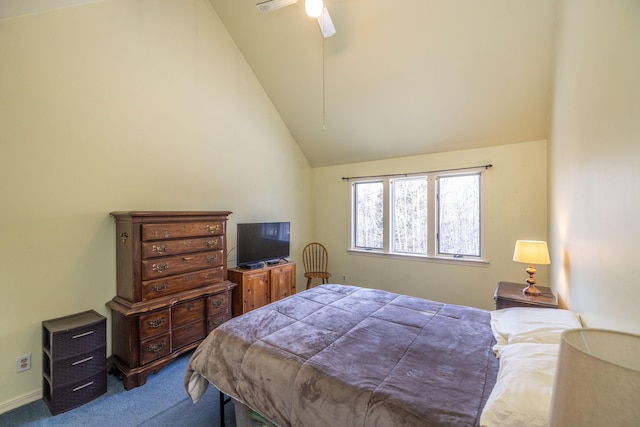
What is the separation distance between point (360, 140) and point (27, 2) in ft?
11.9

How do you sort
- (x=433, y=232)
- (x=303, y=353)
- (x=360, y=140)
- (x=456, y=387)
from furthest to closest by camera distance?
(x=360, y=140)
(x=433, y=232)
(x=303, y=353)
(x=456, y=387)

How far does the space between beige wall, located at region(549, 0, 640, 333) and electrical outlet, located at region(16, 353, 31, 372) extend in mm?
3698

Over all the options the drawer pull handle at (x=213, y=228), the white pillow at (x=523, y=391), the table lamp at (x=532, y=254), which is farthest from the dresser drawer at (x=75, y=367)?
the table lamp at (x=532, y=254)

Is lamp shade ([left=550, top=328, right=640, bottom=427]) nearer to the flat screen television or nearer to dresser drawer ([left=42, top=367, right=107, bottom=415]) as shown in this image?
dresser drawer ([left=42, top=367, right=107, bottom=415])

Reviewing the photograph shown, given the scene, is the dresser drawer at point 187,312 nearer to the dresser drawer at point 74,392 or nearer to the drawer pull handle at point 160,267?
the drawer pull handle at point 160,267

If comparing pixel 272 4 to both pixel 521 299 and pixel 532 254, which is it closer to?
pixel 532 254

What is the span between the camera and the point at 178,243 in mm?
2682

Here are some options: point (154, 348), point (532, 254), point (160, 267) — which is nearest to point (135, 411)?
point (154, 348)

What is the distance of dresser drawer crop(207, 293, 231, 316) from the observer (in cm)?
291

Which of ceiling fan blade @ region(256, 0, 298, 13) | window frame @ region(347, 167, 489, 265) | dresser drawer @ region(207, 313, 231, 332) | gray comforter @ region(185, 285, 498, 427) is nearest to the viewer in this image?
gray comforter @ region(185, 285, 498, 427)

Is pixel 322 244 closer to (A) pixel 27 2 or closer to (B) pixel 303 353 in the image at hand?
(B) pixel 303 353

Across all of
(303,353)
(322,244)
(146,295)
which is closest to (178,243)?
(146,295)

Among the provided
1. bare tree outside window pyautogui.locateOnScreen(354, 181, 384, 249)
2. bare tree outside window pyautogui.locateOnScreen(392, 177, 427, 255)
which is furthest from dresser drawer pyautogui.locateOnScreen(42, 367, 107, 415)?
bare tree outside window pyautogui.locateOnScreen(392, 177, 427, 255)

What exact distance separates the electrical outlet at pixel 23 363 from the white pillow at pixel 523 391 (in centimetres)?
314
